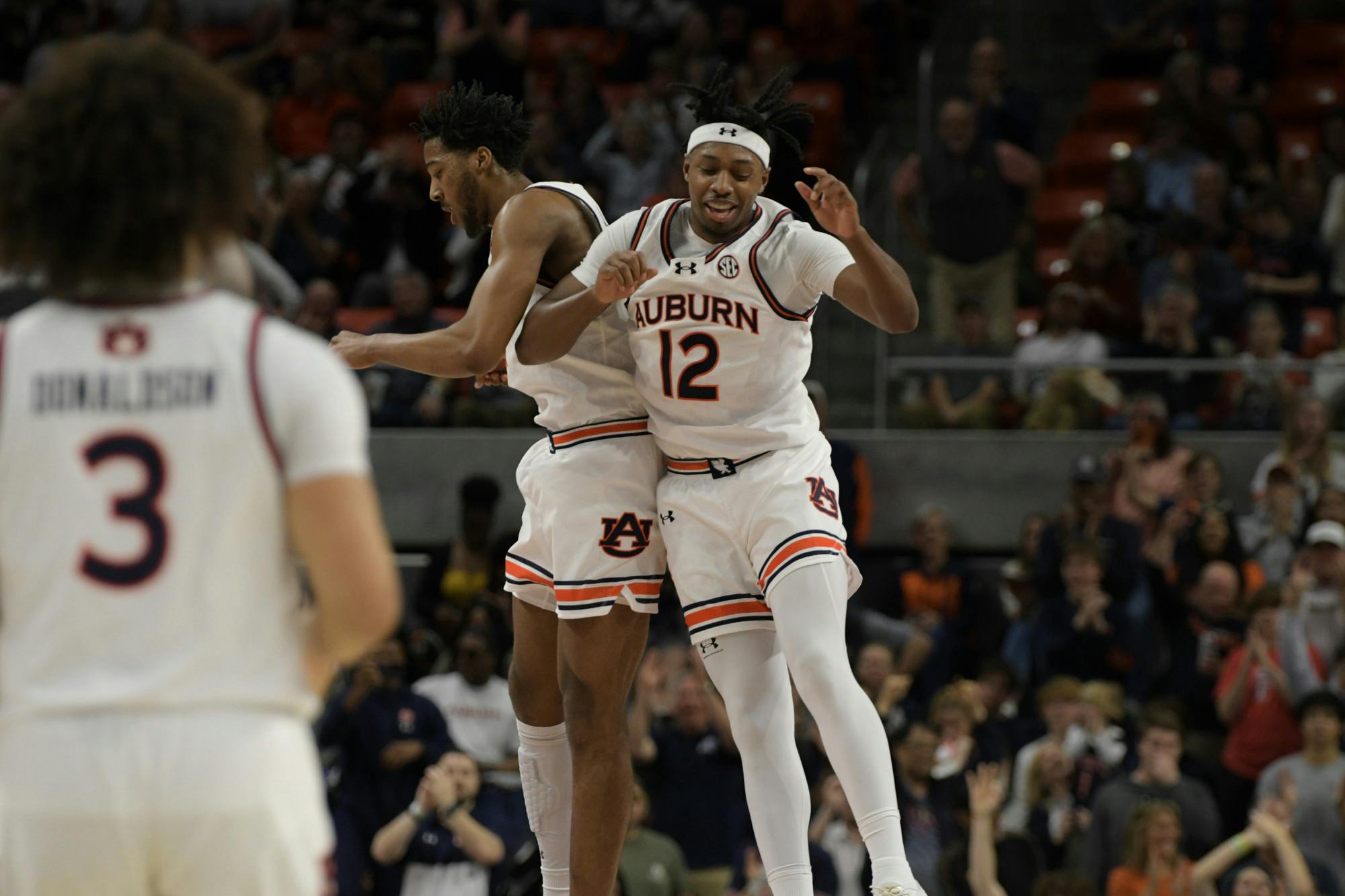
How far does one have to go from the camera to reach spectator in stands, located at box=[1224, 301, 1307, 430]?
457 inches

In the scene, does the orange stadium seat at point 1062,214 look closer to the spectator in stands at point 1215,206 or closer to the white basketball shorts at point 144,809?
the spectator in stands at point 1215,206

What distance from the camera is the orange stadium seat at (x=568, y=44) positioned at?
16094mm

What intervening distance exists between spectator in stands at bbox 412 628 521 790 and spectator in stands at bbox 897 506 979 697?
2.49 meters

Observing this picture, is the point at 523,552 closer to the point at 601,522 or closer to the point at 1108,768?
the point at 601,522

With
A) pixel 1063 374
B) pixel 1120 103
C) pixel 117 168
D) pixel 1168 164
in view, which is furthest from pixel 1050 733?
pixel 117 168

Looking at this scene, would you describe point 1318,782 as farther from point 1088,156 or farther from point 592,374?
point 1088,156

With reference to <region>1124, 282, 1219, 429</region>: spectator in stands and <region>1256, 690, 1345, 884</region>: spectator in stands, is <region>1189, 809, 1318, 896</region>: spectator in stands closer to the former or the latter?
<region>1256, 690, 1345, 884</region>: spectator in stands

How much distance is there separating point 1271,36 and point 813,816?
8.46m

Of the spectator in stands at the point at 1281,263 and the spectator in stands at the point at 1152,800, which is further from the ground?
the spectator in stands at the point at 1281,263

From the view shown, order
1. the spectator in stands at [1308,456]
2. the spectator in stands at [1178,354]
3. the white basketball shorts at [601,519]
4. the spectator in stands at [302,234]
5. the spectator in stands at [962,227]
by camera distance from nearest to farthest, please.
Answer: the white basketball shorts at [601,519] < the spectator in stands at [1308,456] < the spectator in stands at [1178,354] < the spectator in stands at [962,227] < the spectator in stands at [302,234]

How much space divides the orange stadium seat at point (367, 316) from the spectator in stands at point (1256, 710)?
5.93 metres

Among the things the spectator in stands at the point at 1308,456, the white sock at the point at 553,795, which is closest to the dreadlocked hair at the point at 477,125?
the white sock at the point at 553,795

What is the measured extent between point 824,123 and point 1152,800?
22.1 feet

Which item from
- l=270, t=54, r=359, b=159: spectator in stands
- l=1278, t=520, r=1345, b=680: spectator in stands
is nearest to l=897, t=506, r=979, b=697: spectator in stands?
l=1278, t=520, r=1345, b=680: spectator in stands
